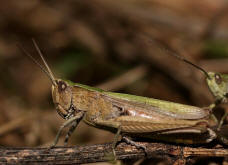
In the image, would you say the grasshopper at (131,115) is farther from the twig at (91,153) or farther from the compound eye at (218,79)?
the compound eye at (218,79)

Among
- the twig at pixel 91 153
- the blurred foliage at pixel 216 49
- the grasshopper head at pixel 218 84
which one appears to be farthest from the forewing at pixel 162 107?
the blurred foliage at pixel 216 49

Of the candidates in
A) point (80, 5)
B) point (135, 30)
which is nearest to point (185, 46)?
point (135, 30)

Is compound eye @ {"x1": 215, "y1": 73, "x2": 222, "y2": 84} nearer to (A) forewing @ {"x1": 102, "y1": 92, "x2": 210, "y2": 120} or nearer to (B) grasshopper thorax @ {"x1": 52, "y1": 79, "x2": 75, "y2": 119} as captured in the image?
(A) forewing @ {"x1": 102, "y1": 92, "x2": 210, "y2": 120}

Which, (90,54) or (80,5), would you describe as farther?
(80,5)

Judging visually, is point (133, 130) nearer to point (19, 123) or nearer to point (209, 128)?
point (209, 128)

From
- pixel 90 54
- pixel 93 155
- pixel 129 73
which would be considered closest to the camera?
pixel 93 155

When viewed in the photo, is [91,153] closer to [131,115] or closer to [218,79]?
[131,115]
